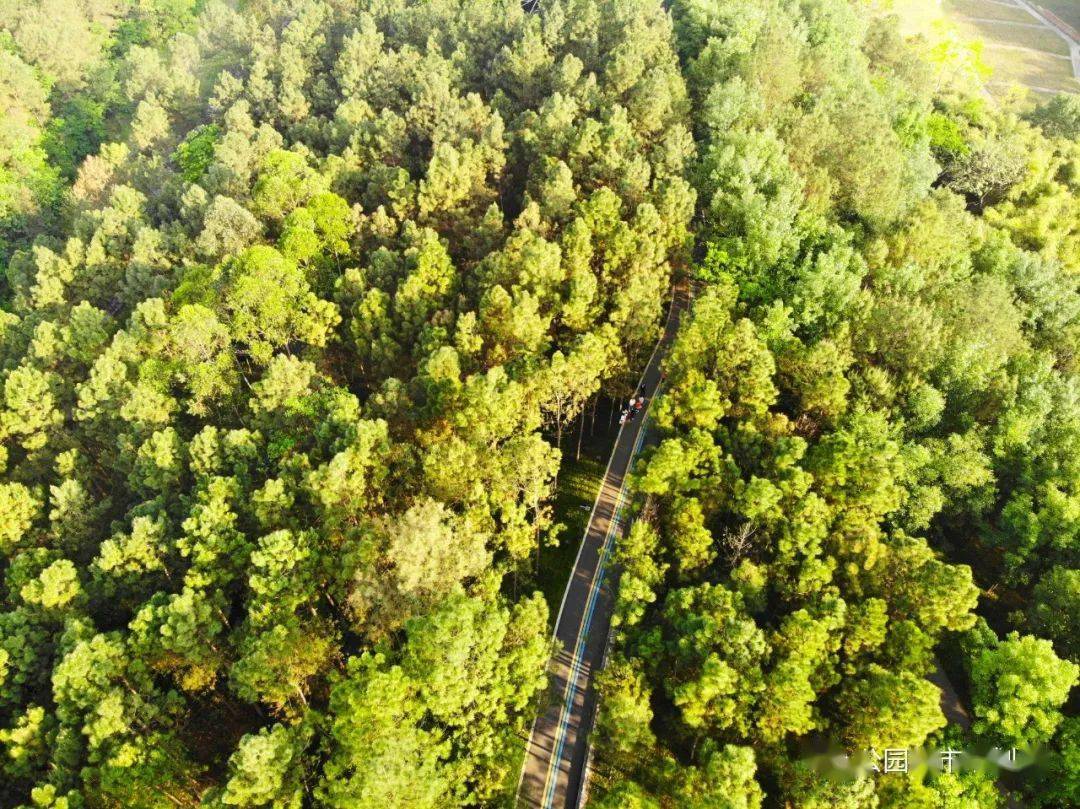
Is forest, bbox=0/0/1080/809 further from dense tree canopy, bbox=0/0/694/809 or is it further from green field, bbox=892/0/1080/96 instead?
green field, bbox=892/0/1080/96

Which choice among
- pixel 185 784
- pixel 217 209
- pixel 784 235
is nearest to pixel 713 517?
pixel 784 235

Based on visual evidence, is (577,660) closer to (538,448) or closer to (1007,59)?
(538,448)

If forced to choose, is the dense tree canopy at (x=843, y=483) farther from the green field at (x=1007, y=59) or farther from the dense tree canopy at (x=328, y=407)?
the green field at (x=1007, y=59)

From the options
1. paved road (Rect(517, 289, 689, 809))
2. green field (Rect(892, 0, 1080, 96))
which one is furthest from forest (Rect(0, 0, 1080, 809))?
green field (Rect(892, 0, 1080, 96))

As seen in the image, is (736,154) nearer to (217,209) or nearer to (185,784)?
(217,209)

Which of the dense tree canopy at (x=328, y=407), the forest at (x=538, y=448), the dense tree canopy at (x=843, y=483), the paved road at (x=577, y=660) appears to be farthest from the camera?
the paved road at (x=577, y=660)

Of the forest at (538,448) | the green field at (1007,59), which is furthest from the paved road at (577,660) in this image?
the green field at (1007,59)
